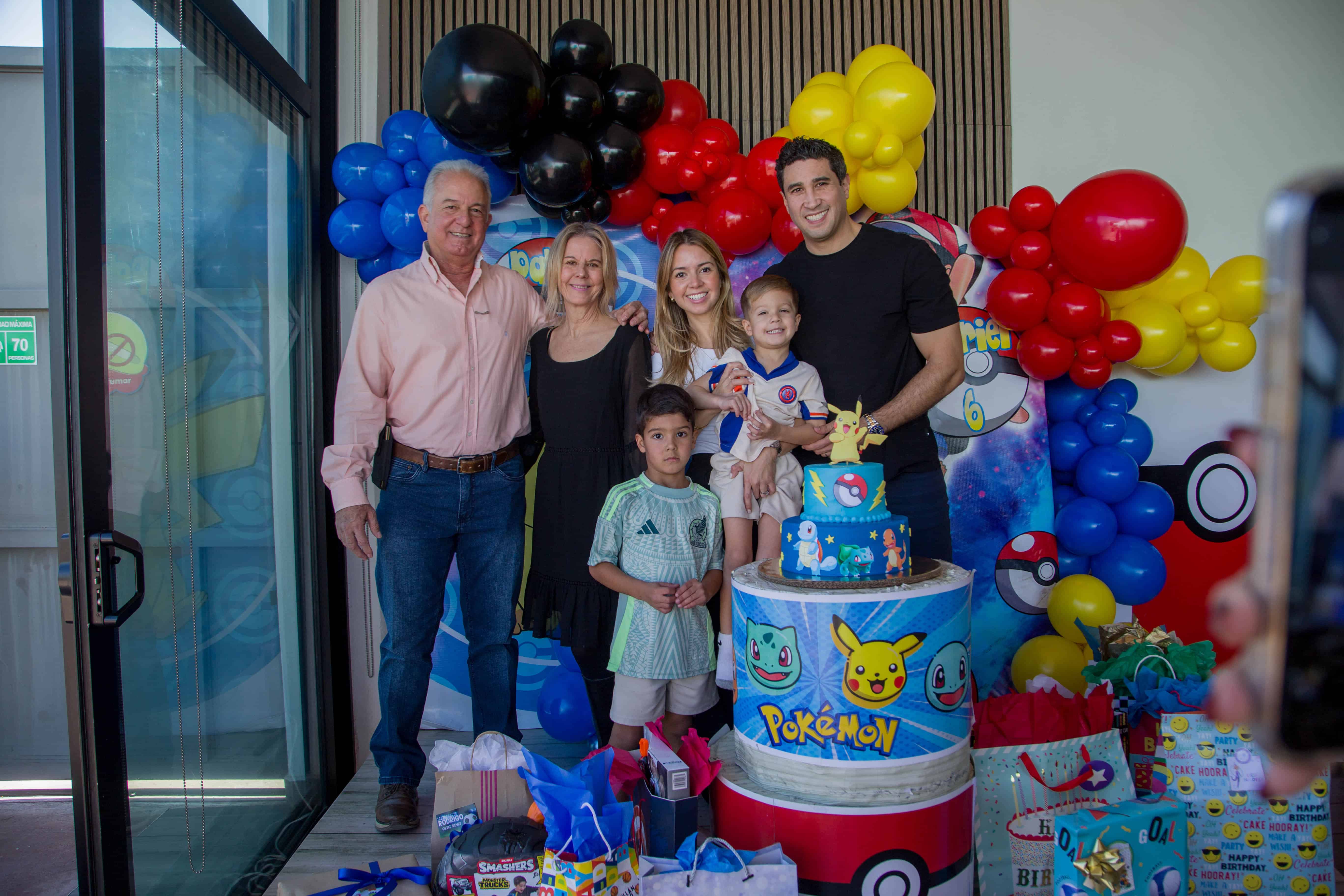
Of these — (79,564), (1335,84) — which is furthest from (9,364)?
(1335,84)

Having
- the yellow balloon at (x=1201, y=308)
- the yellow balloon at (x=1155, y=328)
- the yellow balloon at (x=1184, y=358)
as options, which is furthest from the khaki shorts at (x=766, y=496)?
the yellow balloon at (x=1201, y=308)

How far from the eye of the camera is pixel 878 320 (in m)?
2.48

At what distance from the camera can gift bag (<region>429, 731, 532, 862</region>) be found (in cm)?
219

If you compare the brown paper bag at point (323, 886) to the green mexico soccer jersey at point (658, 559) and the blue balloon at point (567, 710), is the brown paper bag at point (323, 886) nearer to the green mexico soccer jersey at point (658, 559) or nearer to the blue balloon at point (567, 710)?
the green mexico soccer jersey at point (658, 559)

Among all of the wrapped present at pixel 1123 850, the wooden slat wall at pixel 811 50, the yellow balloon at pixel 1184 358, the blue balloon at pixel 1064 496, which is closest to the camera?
the wrapped present at pixel 1123 850

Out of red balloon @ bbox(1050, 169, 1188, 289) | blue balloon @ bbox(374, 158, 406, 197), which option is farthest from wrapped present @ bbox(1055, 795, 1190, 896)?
blue balloon @ bbox(374, 158, 406, 197)

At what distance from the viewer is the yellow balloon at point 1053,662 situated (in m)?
3.17

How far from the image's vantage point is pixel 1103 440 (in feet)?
11.4

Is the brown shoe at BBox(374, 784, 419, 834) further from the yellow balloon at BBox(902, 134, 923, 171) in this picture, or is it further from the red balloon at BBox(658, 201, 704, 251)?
the yellow balloon at BBox(902, 134, 923, 171)

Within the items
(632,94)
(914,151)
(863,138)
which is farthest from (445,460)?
(914,151)

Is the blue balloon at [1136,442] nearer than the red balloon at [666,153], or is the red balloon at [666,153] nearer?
the red balloon at [666,153]

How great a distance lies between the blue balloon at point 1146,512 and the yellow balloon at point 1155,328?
1.70 ft

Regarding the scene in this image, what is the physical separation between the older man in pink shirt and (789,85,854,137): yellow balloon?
1.27 m

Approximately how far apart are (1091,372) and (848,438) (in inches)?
67.4
